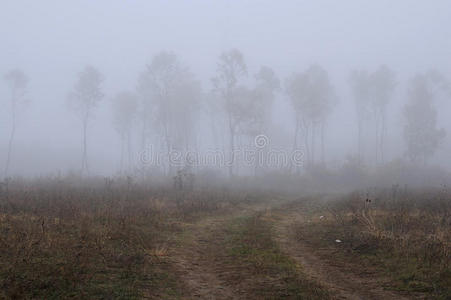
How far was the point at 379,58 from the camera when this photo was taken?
7121 inches

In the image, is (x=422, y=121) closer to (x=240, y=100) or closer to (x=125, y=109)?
(x=240, y=100)

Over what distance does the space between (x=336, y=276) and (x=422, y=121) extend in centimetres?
5018

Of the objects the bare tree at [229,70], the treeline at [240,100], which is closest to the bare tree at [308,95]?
the treeline at [240,100]

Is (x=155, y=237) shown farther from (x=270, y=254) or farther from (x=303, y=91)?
(x=303, y=91)

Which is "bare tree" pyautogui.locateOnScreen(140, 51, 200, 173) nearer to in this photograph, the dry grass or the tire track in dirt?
the tire track in dirt

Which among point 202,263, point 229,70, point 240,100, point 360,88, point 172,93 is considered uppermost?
point 360,88

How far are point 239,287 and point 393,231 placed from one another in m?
6.58

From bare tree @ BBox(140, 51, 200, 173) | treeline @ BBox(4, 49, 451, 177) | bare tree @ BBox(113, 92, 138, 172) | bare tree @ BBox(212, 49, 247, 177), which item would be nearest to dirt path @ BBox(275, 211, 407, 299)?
bare tree @ BBox(212, 49, 247, 177)

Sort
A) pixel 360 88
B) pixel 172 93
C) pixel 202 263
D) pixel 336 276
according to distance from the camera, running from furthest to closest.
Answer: pixel 360 88
pixel 172 93
pixel 202 263
pixel 336 276

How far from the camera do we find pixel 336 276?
7285 millimetres

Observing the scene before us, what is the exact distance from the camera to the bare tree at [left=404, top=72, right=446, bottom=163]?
47875 mm

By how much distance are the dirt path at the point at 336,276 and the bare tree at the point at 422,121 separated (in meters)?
45.1

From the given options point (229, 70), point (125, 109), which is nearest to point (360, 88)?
point (229, 70)

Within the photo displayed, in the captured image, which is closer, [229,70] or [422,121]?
[229,70]
